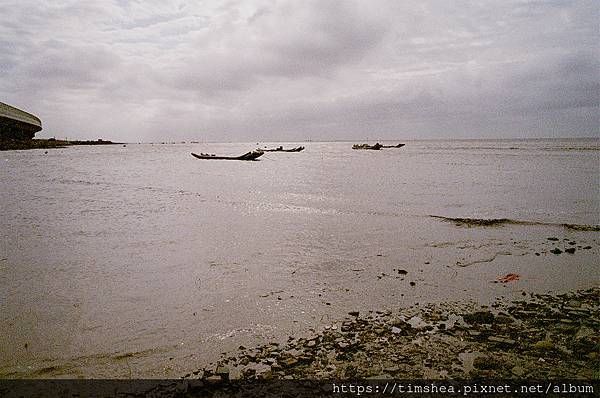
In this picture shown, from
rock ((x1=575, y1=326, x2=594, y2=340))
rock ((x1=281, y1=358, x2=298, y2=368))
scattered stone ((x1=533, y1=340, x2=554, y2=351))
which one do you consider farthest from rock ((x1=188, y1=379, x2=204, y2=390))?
rock ((x1=575, y1=326, x2=594, y2=340))

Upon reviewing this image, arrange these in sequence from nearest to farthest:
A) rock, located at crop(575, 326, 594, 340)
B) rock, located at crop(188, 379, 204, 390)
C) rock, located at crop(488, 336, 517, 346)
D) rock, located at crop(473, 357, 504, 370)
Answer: rock, located at crop(188, 379, 204, 390) → rock, located at crop(473, 357, 504, 370) → rock, located at crop(488, 336, 517, 346) → rock, located at crop(575, 326, 594, 340)

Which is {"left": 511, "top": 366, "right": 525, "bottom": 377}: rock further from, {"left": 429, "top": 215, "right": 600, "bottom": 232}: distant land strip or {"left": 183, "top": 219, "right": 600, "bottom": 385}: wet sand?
{"left": 429, "top": 215, "right": 600, "bottom": 232}: distant land strip

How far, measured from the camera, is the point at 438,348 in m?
4.29

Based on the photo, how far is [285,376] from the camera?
374cm

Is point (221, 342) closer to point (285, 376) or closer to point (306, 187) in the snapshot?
point (285, 376)

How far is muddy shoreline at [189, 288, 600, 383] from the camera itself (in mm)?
3795

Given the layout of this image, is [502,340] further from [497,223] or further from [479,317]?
[497,223]

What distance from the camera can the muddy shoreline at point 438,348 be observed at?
379cm

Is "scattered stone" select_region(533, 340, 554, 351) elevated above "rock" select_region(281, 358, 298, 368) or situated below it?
above

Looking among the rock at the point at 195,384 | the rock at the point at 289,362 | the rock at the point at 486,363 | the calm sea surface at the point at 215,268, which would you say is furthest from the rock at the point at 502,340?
the rock at the point at 195,384

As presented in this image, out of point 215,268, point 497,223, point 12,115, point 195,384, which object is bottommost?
point 195,384

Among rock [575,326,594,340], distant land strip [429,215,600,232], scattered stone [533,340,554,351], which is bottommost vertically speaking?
scattered stone [533,340,554,351]

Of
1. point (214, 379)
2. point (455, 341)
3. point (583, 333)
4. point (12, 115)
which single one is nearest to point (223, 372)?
point (214, 379)

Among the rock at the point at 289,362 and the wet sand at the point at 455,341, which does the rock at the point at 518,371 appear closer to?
the wet sand at the point at 455,341
